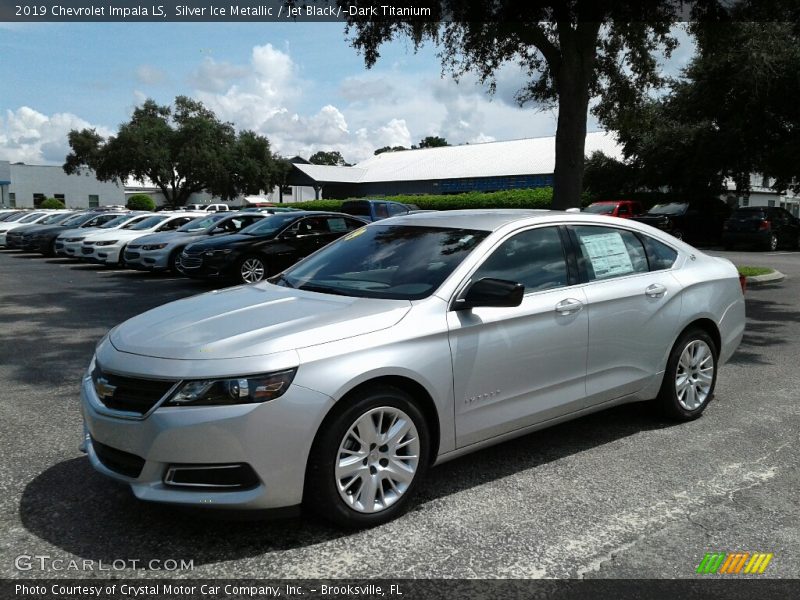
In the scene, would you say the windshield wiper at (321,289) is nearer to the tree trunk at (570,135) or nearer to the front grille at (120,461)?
the front grille at (120,461)

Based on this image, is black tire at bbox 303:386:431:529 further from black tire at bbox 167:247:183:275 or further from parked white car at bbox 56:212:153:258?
parked white car at bbox 56:212:153:258

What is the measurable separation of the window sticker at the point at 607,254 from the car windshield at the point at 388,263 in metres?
0.88

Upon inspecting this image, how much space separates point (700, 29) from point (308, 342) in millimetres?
12556

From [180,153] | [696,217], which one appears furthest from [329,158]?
[696,217]

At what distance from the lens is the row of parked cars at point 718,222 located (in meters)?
25.4

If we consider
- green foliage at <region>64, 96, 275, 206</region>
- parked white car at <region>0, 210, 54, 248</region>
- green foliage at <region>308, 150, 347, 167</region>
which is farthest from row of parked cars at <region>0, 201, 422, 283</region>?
green foliage at <region>308, 150, 347, 167</region>

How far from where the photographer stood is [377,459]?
3797mm

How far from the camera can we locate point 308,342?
3.63 meters

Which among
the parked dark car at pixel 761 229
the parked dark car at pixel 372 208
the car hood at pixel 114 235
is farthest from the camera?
the parked dark car at pixel 761 229

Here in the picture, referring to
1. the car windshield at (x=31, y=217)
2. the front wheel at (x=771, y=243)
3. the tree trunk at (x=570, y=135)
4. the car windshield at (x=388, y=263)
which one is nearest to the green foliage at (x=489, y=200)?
the front wheel at (x=771, y=243)

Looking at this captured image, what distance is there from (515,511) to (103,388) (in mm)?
2227

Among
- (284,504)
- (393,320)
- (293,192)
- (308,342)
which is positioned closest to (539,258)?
(393,320)

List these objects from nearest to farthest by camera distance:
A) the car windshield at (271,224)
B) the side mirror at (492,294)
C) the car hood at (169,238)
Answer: the side mirror at (492,294) < the car windshield at (271,224) < the car hood at (169,238)

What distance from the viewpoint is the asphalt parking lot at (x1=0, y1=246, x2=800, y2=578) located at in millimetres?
3457
